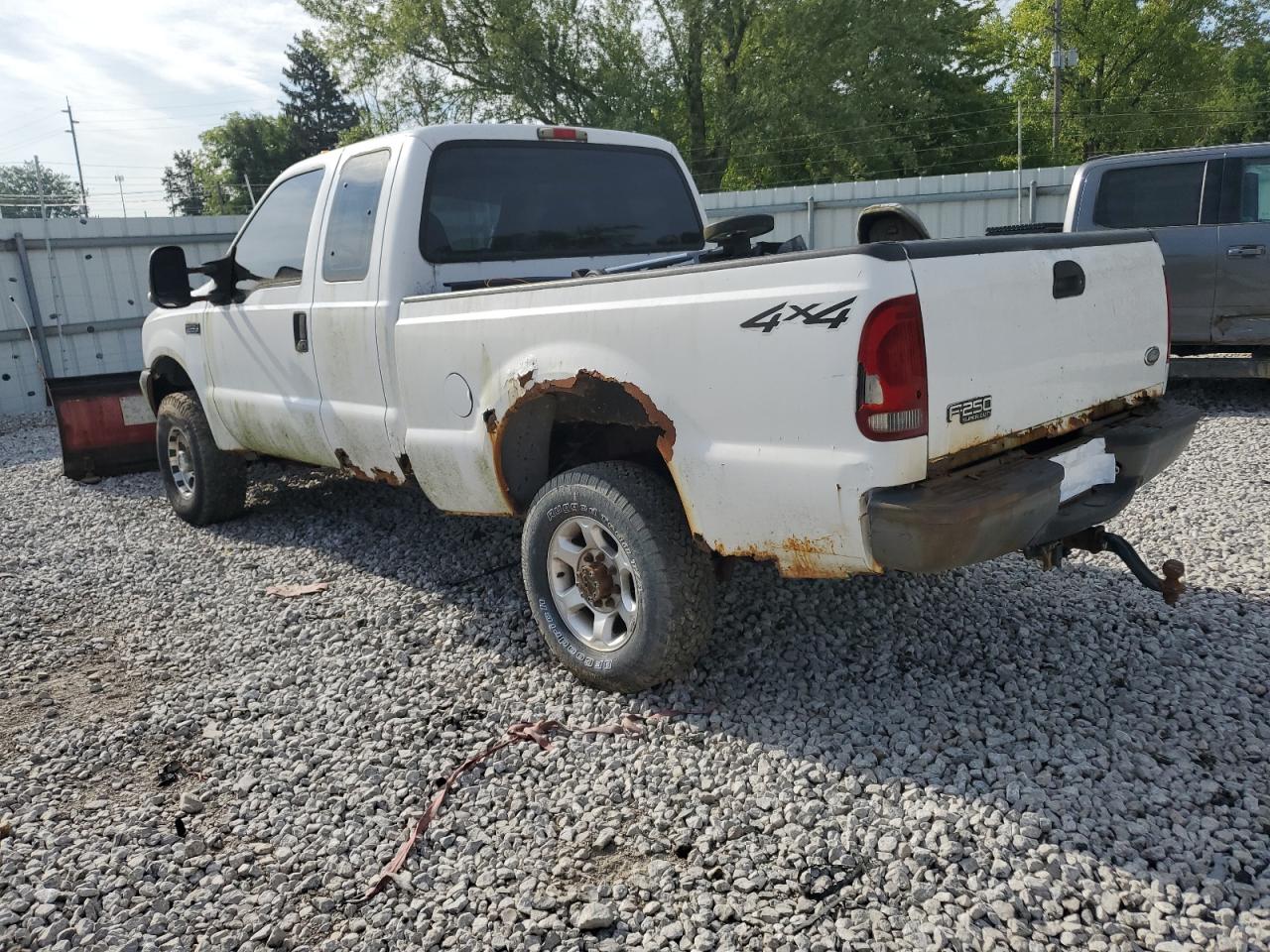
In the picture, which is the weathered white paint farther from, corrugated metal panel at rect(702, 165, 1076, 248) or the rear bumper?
corrugated metal panel at rect(702, 165, 1076, 248)

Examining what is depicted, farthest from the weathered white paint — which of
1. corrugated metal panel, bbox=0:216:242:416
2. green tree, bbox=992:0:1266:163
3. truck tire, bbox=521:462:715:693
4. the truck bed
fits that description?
green tree, bbox=992:0:1266:163

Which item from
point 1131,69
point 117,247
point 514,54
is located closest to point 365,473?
point 117,247

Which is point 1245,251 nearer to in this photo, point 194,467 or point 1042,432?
point 1042,432

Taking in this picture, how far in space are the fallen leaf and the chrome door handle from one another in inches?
274

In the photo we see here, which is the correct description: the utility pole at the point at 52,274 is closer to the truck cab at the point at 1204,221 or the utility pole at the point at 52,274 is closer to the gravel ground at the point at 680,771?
the gravel ground at the point at 680,771

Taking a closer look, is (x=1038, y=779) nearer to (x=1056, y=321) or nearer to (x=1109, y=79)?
(x=1056, y=321)

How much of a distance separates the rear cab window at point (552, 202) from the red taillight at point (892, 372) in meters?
2.27

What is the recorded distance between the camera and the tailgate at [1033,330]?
2.65 metres

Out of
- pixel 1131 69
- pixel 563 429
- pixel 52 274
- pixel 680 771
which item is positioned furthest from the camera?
pixel 1131 69

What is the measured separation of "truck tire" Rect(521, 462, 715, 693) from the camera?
322 cm

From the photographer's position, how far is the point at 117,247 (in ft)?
45.4

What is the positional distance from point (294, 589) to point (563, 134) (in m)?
2.64

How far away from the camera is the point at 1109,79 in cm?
3578

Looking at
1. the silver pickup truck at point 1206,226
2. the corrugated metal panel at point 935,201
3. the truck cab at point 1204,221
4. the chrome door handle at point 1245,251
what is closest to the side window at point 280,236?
the silver pickup truck at point 1206,226
